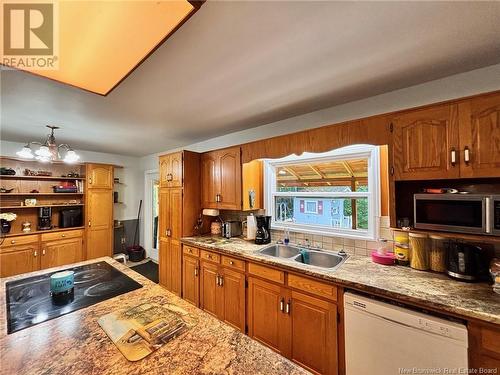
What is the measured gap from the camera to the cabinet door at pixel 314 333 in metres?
1.55

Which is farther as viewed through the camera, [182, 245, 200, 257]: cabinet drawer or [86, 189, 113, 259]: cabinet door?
[86, 189, 113, 259]: cabinet door

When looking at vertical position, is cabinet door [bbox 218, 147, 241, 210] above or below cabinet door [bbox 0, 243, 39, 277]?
above

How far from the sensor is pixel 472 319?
110 centimetres

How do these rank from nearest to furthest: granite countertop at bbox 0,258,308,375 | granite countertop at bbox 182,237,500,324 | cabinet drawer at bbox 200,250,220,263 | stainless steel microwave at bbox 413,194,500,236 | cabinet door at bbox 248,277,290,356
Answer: granite countertop at bbox 0,258,308,375 < granite countertop at bbox 182,237,500,324 < stainless steel microwave at bbox 413,194,500,236 < cabinet door at bbox 248,277,290,356 < cabinet drawer at bbox 200,250,220,263

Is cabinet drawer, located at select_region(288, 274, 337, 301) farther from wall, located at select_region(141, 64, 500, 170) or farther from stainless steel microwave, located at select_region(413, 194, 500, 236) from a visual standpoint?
wall, located at select_region(141, 64, 500, 170)

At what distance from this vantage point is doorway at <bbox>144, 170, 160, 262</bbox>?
4.85 m

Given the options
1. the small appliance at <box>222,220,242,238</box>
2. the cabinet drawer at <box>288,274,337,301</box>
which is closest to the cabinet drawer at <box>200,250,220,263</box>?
the small appliance at <box>222,220,242,238</box>

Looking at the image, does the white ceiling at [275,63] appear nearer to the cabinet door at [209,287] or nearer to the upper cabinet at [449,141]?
the upper cabinet at [449,141]

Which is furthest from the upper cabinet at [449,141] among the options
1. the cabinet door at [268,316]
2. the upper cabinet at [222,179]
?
the upper cabinet at [222,179]

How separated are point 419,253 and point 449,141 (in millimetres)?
838

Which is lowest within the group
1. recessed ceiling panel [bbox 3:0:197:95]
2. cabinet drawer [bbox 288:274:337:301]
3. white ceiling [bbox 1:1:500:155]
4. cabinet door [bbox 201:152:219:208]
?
cabinet drawer [bbox 288:274:337:301]

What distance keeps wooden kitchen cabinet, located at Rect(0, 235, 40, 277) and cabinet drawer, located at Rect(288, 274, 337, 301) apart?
411 centimetres

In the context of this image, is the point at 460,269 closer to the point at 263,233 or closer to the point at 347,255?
the point at 347,255

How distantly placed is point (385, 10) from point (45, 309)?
92.4 inches
